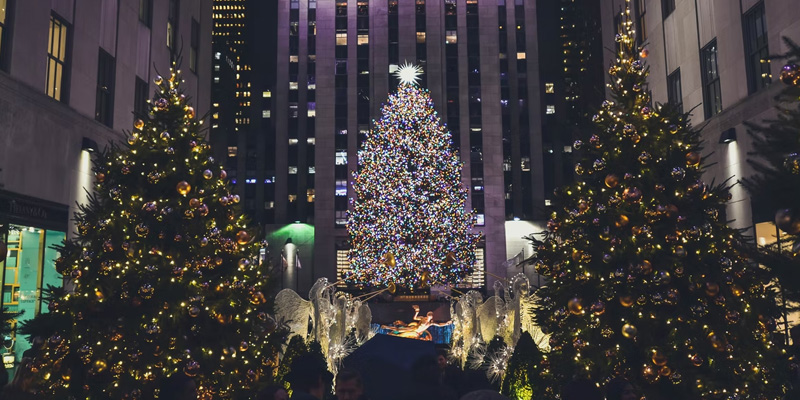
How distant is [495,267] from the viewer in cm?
5547

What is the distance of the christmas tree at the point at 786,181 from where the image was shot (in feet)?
18.8

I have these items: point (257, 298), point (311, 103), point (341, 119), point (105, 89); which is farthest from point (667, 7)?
point (311, 103)

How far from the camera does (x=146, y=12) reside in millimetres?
23172

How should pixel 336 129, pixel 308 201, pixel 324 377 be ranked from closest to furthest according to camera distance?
pixel 324 377
pixel 336 129
pixel 308 201

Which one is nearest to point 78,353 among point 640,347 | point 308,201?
point 640,347

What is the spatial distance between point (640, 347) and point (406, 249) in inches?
1214

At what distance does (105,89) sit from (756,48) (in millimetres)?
20130

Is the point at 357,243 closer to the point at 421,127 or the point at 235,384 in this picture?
the point at 421,127

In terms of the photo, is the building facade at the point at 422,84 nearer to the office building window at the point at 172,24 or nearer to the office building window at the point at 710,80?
the office building window at the point at 172,24

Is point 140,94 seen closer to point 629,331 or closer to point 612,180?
point 612,180

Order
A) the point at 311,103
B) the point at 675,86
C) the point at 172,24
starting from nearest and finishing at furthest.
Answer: the point at 675,86 < the point at 172,24 < the point at 311,103

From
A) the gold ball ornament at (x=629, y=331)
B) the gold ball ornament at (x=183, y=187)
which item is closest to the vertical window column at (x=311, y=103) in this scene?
the gold ball ornament at (x=183, y=187)

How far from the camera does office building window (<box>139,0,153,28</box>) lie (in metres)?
22.8

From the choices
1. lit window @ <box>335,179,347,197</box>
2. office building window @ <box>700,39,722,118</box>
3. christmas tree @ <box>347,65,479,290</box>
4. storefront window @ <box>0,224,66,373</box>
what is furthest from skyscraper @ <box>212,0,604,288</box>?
storefront window @ <box>0,224,66,373</box>
